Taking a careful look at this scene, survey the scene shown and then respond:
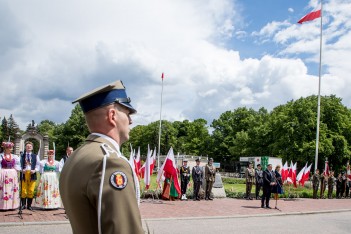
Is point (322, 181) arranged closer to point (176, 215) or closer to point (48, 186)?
point (176, 215)

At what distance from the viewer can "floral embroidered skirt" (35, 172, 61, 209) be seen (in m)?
12.3

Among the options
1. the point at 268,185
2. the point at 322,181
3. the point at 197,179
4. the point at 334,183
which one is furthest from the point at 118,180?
the point at 334,183

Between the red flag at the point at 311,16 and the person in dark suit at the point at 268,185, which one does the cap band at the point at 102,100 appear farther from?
the red flag at the point at 311,16

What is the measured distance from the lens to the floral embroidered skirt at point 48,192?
1227cm

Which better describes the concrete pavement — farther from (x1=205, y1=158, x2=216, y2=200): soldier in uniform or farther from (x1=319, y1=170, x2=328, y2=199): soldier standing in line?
(x1=319, y1=170, x2=328, y2=199): soldier standing in line

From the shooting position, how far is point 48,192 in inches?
485

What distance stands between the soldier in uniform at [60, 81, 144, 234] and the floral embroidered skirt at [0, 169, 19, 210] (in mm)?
10951

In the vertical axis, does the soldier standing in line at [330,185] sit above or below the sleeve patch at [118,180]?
below

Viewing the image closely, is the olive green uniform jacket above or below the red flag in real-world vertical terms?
below

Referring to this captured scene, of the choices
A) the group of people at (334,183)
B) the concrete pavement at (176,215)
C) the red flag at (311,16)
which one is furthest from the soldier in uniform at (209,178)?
the red flag at (311,16)

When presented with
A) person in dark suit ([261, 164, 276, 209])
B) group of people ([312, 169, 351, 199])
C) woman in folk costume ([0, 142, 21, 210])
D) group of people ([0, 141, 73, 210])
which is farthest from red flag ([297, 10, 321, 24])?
woman in folk costume ([0, 142, 21, 210])

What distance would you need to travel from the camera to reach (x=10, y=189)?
1177 centimetres

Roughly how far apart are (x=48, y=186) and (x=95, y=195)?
1149 cm

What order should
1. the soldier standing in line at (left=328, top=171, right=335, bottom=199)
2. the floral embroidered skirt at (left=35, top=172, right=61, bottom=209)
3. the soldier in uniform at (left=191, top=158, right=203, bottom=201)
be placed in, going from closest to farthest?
the floral embroidered skirt at (left=35, top=172, right=61, bottom=209), the soldier in uniform at (left=191, top=158, right=203, bottom=201), the soldier standing in line at (left=328, top=171, right=335, bottom=199)
